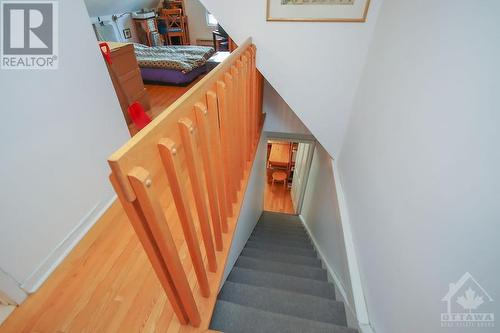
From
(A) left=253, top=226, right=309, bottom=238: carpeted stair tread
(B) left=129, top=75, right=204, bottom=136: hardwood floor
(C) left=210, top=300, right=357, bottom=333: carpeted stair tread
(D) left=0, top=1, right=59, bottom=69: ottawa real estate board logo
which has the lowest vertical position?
(A) left=253, top=226, right=309, bottom=238: carpeted stair tread

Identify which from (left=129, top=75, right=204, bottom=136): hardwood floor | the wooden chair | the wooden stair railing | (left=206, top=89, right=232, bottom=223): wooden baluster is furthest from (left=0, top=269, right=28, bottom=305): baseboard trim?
the wooden chair

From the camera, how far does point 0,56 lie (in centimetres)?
99

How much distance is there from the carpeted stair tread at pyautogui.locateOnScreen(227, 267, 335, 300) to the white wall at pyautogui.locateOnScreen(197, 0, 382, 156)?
1356mm

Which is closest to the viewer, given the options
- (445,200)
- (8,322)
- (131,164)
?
(131,164)

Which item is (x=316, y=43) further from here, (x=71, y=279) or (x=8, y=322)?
(x=8, y=322)

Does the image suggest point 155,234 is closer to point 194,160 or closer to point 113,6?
point 194,160

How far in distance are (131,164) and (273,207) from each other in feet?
16.7

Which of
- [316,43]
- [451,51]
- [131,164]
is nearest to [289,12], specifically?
[316,43]

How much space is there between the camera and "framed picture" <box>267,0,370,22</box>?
1.50 metres

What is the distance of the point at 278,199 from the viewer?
5.77 metres

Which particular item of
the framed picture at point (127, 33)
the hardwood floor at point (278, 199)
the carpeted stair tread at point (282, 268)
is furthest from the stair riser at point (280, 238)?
the framed picture at point (127, 33)

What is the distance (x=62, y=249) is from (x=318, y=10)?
2242 mm

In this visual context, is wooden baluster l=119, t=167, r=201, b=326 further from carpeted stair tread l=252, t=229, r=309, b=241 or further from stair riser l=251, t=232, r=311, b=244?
carpeted stair tread l=252, t=229, r=309, b=241

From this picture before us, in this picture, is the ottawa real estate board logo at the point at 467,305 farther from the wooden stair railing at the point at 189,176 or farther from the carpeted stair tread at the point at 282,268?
the carpeted stair tread at the point at 282,268
